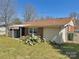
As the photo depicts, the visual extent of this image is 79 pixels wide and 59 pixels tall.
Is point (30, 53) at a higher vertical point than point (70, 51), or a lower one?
higher

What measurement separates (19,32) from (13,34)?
1.58m

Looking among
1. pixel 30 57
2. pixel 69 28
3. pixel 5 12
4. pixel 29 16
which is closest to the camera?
pixel 30 57

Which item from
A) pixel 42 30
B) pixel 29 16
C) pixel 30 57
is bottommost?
pixel 30 57

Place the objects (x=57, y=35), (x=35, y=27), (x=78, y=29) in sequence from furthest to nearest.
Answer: (x=78, y=29), (x=35, y=27), (x=57, y=35)

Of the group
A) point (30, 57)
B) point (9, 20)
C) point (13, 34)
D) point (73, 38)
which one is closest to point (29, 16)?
point (9, 20)

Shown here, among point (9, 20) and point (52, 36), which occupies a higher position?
point (9, 20)

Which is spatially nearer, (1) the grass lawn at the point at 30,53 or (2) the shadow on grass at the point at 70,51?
(1) the grass lawn at the point at 30,53

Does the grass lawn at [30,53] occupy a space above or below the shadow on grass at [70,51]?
above

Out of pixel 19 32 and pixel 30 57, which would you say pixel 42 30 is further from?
pixel 30 57

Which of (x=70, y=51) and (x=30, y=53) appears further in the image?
(x=70, y=51)

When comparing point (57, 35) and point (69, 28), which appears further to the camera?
point (69, 28)

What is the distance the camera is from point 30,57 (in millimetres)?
14203

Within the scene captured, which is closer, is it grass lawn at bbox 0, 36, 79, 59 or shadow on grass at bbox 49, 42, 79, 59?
grass lawn at bbox 0, 36, 79, 59

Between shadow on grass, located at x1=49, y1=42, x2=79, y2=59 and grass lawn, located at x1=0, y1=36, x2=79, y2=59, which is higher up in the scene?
grass lawn, located at x1=0, y1=36, x2=79, y2=59
